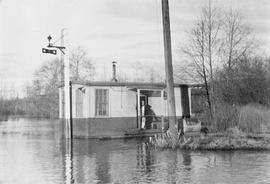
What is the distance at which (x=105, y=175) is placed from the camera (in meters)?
10.6

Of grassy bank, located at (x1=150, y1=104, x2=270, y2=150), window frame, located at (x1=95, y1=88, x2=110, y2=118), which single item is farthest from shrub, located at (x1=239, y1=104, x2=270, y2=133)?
window frame, located at (x1=95, y1=88, x2=110, y2=118)

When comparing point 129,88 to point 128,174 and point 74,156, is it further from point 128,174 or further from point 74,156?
point 128,174

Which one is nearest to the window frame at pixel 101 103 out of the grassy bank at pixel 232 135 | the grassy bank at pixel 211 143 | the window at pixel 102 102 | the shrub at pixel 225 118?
the window at pixel 102 102

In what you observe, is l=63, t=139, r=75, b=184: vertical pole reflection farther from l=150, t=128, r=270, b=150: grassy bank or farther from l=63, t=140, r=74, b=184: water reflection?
l=150, t=128, r=270, b=150: grassy bank

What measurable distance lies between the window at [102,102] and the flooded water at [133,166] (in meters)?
7.24

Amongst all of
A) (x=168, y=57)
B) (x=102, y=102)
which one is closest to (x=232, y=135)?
(x=168, y=57)

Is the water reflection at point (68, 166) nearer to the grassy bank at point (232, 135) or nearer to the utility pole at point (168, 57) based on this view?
the grassy bank at point (232, 135)

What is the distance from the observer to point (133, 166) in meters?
12.1

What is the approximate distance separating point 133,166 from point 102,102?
11779 mm

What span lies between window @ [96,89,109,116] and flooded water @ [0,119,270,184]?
23.7 feet

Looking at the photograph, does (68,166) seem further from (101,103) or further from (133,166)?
(101,103)

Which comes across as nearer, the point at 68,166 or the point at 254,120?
the point at 68,166

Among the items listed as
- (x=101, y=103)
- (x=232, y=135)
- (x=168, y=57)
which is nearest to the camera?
(x=168, y=57)

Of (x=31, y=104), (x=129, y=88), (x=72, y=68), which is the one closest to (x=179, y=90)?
(x=129, y=88)
